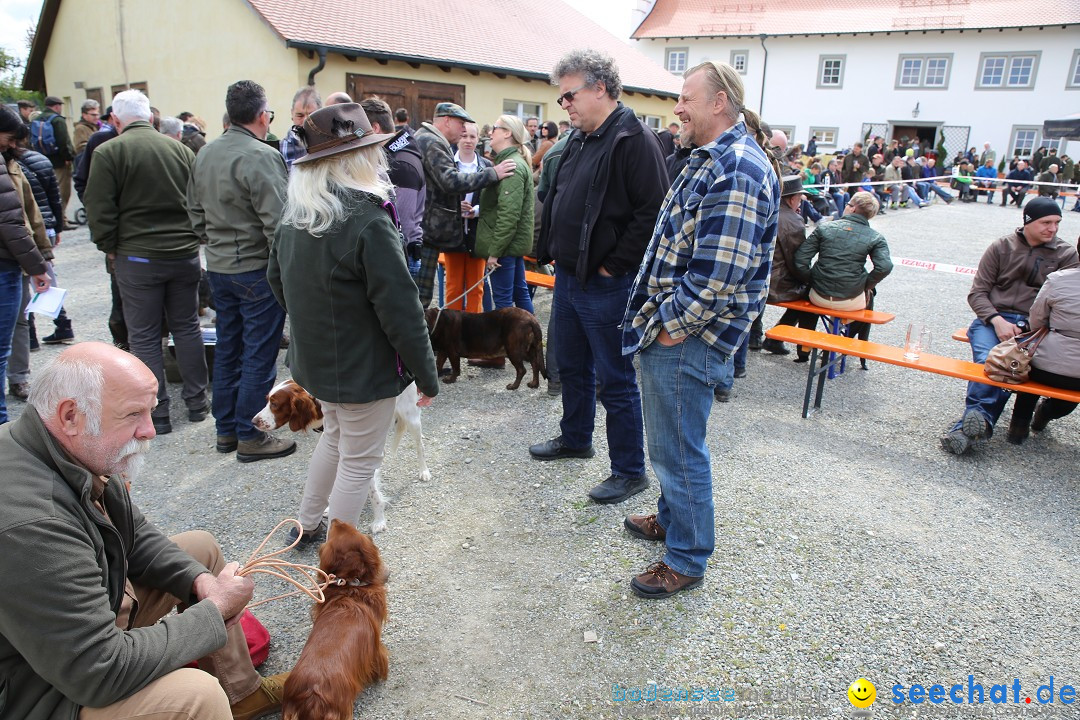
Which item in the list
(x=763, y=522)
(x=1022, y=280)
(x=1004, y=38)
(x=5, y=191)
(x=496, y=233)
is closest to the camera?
(x=763, y=522)

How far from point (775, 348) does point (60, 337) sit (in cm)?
696

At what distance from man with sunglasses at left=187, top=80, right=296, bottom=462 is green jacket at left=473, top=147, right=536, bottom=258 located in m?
2.03

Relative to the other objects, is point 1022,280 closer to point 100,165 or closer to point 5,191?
point 100,165

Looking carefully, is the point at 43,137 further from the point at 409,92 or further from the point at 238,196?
the point at 238,196

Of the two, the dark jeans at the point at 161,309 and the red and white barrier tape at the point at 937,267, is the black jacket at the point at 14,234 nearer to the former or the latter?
the dark jeans at the point at 161,309

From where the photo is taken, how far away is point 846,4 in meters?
36.0

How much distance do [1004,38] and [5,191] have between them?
40.0 meters

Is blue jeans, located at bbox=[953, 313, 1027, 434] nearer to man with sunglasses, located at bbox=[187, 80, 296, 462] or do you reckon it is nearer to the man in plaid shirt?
the man in plaid shirt

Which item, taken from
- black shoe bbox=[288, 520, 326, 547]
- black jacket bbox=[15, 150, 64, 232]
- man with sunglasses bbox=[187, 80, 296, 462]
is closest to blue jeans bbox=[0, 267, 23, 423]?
man with sunglasses bbox=[187, 80, 296, 462]

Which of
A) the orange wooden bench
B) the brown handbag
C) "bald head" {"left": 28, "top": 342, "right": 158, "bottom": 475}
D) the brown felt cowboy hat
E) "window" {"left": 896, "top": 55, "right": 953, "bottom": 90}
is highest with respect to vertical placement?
"window" {"left": 896, "top": 55, "right": 953, "bottom": 90}

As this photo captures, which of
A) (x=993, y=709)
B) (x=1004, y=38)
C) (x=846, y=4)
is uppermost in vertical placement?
(x=846, y=4)

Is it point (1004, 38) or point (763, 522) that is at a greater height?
point (1004, 38)

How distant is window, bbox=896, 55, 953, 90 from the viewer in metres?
33.0

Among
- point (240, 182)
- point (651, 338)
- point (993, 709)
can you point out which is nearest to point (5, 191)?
point (240, 182)
